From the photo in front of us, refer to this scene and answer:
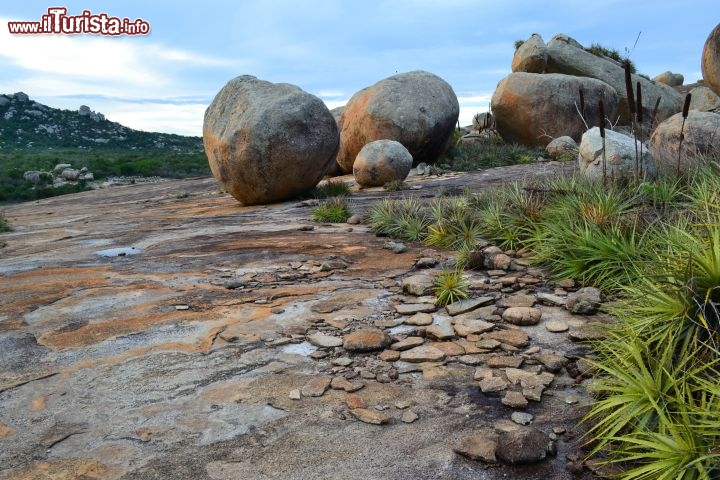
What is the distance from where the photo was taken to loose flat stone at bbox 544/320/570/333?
3762 millimetres

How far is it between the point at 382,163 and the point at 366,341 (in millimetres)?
8782

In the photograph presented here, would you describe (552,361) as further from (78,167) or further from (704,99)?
(78,167)

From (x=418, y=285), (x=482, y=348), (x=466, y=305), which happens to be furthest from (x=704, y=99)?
(x=482, y=348)

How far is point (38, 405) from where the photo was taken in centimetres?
310

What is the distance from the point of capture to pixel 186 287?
5.29 metres

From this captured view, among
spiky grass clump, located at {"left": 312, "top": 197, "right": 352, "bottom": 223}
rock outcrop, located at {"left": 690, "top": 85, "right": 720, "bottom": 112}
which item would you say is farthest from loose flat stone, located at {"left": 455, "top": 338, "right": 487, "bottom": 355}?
rock outcrop, located at {"left": 690, "top": 85, "right": 720, "bottom": 112}

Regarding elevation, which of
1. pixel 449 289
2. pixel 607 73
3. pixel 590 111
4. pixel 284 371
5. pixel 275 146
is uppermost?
pixel 607 73

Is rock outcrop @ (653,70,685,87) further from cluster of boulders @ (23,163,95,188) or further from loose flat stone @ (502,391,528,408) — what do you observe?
loose flat stone @ (502,391,528,408)

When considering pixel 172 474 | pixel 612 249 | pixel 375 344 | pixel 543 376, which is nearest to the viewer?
pixel 172 474

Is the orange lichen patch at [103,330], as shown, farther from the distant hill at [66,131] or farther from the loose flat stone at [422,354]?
the distant hill at [66,131]

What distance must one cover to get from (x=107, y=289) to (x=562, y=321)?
12.4ft

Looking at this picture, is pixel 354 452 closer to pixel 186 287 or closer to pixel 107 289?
pixel 186 287

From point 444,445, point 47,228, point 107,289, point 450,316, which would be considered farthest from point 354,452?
point 47,228

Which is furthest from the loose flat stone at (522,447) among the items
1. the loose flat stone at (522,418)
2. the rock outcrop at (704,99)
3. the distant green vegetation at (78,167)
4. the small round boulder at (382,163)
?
the distant green vegetation at (78,167)
